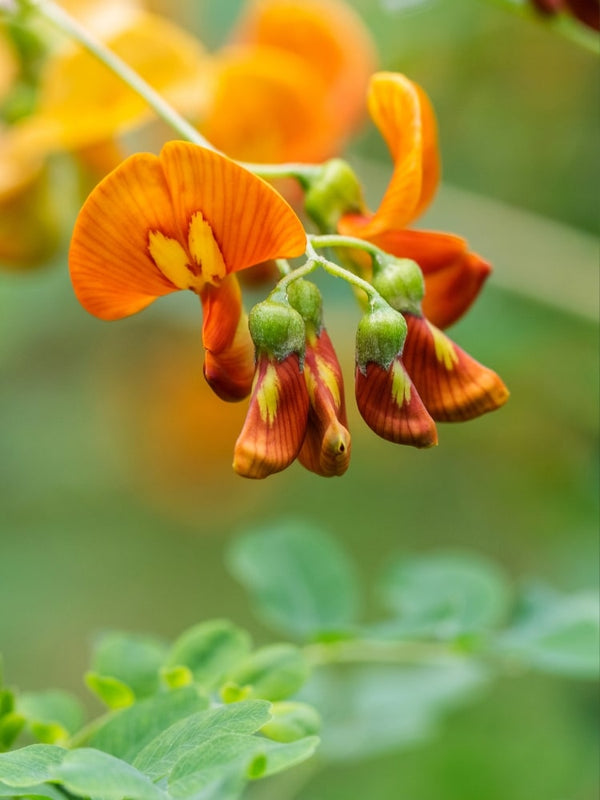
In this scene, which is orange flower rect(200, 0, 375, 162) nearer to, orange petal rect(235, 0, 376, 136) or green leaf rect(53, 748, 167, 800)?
orange petal rect(235, 0, 376, 136)

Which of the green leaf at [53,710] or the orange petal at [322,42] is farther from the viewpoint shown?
the orange petal at [322,42]

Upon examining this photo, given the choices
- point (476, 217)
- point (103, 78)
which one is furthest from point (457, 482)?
point (103, 78)

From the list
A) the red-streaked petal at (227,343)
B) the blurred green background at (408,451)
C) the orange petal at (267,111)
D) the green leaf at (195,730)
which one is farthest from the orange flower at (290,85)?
the green leaf at (195,730)

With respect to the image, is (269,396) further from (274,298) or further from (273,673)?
(273,673)

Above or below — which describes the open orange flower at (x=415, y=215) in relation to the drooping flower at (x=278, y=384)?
above

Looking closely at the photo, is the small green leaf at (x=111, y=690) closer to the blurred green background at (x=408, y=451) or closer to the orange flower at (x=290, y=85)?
the blurred green background at (x=408, y=451)

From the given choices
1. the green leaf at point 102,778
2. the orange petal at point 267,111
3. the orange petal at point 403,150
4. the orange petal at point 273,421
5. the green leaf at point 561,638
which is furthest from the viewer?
the orange petal at point 267,111

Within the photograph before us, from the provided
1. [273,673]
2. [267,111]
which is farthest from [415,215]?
[267,111]

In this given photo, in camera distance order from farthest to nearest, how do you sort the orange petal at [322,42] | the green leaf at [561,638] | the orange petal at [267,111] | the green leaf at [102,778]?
the orange petal at [322,42], the orange petal at [267,111], the green leaf at [561,638], the green leaf at [102,778]

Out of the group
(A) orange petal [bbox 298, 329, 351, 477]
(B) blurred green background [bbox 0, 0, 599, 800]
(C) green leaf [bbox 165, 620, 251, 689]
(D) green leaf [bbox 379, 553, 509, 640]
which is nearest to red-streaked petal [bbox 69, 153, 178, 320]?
(A) orange petal [bbox 298, 329, 351, 477]
